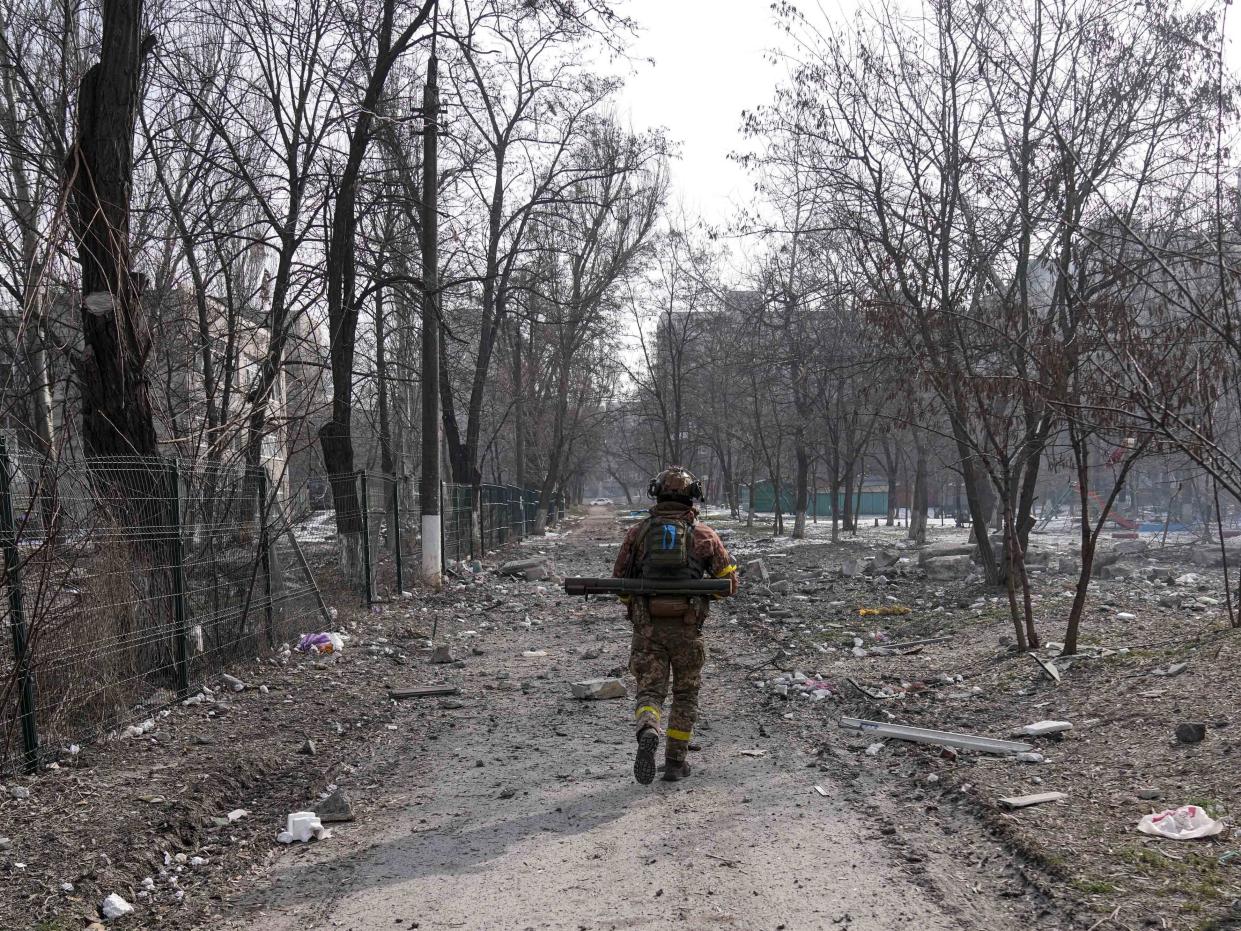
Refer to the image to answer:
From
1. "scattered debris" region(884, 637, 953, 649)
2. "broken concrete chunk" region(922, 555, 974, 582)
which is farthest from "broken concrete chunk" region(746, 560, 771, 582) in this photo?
"scattered debris" region(884, 637, 953, 649)

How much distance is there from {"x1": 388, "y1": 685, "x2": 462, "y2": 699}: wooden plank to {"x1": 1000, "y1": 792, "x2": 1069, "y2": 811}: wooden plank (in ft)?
16.7

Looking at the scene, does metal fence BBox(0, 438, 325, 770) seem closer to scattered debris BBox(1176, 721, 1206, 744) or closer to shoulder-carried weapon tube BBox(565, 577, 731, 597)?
shoulder-carried weapon tube BBox(565, 577, 731, 597)

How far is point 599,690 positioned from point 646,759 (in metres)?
3.03

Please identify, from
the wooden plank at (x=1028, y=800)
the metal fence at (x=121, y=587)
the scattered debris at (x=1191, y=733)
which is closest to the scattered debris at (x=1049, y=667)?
the scattered debris at (x=1191, y=733)

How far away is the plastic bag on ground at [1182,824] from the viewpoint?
460 cm

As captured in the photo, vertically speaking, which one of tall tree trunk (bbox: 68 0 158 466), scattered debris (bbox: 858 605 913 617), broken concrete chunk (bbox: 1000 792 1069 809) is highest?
tall tree trunk (bbox: 68 0 158 466)

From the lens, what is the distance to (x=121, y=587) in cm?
711

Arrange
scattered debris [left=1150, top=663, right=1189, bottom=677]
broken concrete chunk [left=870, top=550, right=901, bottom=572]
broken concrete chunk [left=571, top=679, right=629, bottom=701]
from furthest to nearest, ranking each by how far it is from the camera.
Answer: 1. broken concrete chunk [left=870, top=550, right=901, bottom=572]
2. broken concrete chunk [left=571, top=679, right=629, bottom=701]
3. scattered debris [left=1150, top=663, right=1189, bottom=677]

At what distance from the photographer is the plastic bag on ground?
4.60 metres

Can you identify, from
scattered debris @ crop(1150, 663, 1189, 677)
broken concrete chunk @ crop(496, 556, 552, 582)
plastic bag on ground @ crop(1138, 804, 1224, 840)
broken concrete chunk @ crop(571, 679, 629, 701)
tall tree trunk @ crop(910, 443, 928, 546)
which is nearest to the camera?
plastic bag on ground @ crop(1138, 804, 1224, 840)

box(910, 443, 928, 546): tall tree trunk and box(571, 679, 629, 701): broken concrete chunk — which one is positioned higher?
box(910, 443, 928, 546): tall tree trunk

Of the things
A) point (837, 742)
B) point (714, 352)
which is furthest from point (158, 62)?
point (714, 352)

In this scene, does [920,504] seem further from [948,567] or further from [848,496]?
[948,567]

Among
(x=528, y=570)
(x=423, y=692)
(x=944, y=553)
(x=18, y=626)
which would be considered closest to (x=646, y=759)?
(x=18, y=626)
